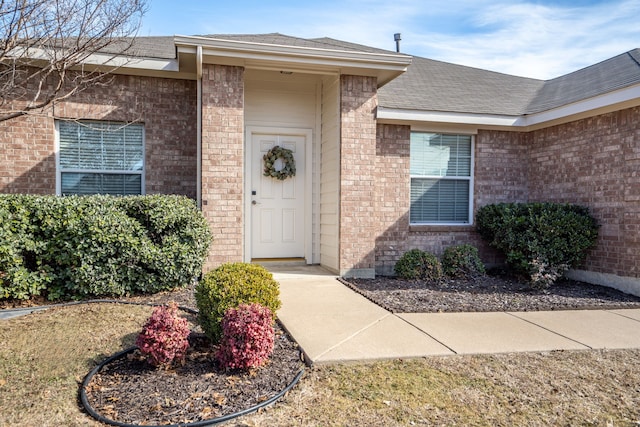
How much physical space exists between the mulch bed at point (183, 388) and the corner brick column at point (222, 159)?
9.69ft

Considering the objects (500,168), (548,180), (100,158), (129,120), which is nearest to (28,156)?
(100,158)

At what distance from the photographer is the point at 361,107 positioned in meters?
7.23

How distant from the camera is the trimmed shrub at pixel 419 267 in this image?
24.2ft

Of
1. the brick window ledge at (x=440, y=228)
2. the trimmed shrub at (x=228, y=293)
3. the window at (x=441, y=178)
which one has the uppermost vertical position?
the window at (x=441, y=178)

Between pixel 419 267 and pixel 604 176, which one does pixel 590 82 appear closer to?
pixel 604 176

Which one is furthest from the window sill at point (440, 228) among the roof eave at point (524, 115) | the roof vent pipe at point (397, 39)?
the roof vent pipe at point (397, 39)

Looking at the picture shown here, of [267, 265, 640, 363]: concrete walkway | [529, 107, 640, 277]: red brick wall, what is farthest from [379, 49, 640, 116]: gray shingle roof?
[267, 265, 640, 363]: concrete walkway

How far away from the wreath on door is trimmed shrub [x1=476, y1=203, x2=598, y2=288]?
3.92m

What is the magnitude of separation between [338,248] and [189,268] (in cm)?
243

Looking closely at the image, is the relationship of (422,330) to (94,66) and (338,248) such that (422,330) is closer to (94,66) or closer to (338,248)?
(338,248)

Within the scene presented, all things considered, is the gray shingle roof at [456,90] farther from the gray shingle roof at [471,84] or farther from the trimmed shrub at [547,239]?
the trimmed shrub at [547,239]

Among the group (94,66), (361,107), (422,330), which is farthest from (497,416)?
(94,66)

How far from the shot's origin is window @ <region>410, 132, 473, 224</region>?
8.39 m

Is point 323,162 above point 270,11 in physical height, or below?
below
